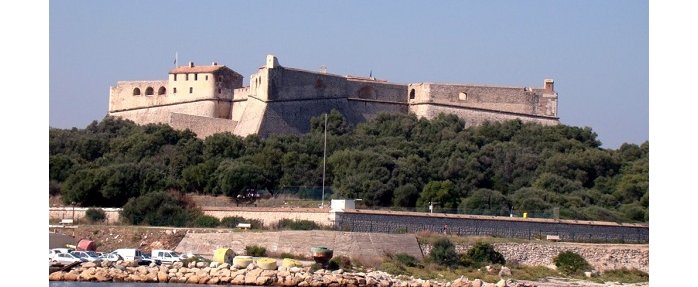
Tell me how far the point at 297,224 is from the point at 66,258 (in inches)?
272

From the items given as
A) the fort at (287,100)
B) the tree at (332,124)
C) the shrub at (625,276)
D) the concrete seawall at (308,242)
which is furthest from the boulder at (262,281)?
the tree at (332,124)

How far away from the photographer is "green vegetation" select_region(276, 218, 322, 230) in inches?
1217

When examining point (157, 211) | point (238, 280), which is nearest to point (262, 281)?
point (238, 280)

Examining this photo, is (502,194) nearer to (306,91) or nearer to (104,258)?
(306,91)

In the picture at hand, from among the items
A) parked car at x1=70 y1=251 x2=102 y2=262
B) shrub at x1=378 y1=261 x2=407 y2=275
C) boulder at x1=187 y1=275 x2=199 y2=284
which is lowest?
shrub at x1=378 y1=261 x2=407 y2=275

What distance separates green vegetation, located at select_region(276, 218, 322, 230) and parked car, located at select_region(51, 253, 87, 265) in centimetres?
639

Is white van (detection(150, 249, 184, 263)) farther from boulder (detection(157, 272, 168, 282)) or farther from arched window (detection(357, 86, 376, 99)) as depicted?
arched window (detection(357, 86, 376, 99))

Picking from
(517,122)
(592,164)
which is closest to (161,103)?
(517,122)

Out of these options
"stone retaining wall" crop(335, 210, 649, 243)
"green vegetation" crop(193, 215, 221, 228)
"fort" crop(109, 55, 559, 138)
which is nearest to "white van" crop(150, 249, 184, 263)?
"stone retaining wall" crop(335, 210, 649, 243)

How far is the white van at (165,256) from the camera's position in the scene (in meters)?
26.8

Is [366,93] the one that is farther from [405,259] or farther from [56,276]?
[56,276]

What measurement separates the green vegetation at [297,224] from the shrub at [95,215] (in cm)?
553

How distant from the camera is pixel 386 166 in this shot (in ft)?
134

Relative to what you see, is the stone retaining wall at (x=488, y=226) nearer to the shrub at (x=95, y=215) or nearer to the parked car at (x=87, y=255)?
the parked car at (x=87, y=255)
